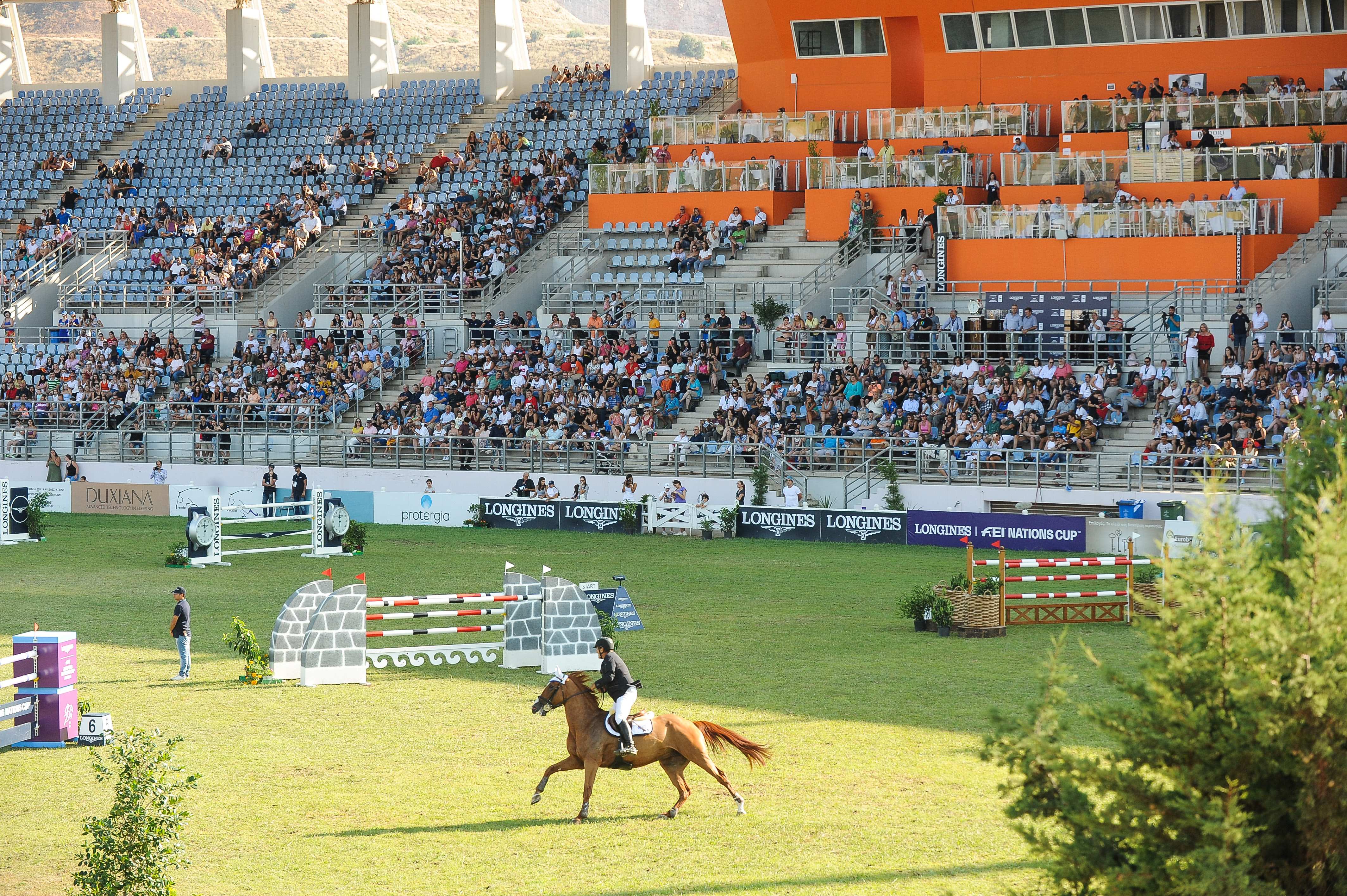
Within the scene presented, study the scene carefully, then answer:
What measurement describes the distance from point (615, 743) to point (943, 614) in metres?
10.1

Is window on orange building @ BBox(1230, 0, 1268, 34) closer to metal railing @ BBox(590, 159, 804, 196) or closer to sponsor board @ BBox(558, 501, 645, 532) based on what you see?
metal railing @ BBox(590, 159, 804, 196)

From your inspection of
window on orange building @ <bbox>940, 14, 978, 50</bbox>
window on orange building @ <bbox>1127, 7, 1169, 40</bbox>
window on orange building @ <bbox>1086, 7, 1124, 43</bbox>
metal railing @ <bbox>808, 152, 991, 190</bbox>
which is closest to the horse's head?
metal railing @ <bbox>808, 152, 991, 190</bbox>

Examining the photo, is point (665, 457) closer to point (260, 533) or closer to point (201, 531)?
point (260, 533)

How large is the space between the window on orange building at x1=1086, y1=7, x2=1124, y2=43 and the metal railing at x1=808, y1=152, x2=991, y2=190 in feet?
18.1

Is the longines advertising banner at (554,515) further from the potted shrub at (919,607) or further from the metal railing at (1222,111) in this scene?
the metal railing at (1222,111)

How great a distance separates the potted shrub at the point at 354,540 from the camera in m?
30.8

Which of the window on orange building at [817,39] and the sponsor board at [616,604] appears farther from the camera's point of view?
the window on orange building at [817,39]

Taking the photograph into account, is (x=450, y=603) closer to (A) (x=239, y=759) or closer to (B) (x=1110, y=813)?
(A) (x=239, y=759)

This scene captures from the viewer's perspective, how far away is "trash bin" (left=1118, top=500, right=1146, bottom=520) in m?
30.1

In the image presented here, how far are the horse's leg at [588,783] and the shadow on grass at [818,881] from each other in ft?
5.35

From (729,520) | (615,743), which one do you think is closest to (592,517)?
(729,520)

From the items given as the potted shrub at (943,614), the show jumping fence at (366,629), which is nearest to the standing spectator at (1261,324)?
the potted shrub at (943,614)

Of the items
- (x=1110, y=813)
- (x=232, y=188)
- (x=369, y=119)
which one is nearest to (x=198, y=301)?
(x=232, y=188)

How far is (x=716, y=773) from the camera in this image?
12.6 metres
